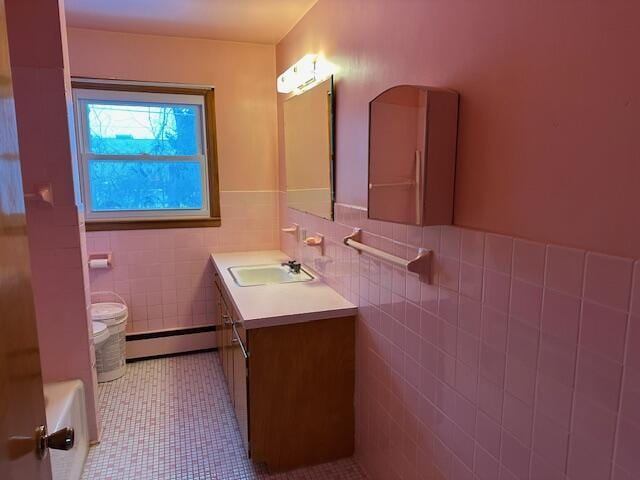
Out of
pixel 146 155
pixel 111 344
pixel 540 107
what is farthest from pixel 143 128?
pixel 540 107

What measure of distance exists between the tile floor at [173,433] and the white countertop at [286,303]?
790 mm

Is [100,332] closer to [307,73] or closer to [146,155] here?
[146,155]

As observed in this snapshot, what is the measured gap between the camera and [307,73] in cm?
258

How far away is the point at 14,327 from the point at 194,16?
2546 mm

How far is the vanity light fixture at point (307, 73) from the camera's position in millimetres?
2420

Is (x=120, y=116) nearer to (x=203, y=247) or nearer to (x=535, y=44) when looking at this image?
(x=203, y=247)

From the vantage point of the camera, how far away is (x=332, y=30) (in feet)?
7.52

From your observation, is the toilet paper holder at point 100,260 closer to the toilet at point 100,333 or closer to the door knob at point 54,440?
the toilet at point 100,333

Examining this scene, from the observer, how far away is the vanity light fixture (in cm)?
242

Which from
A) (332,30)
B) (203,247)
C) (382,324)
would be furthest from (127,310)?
(332,30)

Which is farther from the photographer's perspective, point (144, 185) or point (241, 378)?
point (144, 185)

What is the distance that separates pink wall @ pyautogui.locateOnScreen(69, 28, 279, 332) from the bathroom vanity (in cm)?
130

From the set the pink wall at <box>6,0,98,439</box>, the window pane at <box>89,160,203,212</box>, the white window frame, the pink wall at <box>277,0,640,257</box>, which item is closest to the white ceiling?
the white window frame

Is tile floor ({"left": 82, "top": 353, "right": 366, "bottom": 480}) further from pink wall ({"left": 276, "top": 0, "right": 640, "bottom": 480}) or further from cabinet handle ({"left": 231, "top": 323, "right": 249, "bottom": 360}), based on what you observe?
pink wall ({"left": 276, "top": 0, "right": 640, "bottom": 480})
